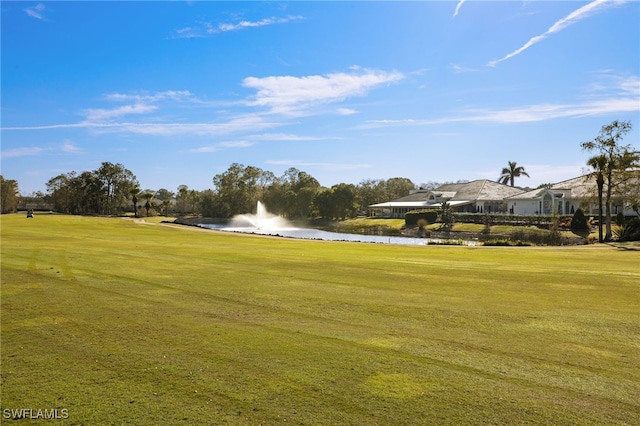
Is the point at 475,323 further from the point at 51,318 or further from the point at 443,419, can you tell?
the point at 51,318

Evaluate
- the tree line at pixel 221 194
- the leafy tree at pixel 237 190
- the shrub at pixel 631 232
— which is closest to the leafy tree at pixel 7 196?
the tree line at pixel 221 194

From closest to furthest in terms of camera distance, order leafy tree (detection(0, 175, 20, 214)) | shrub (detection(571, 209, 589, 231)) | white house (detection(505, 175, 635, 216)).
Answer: shrub (detection(571, 209, 589, 231))
white house (detection(505, 175, 635, 216))
leafy tree (detection(0, 175, 20, 214))

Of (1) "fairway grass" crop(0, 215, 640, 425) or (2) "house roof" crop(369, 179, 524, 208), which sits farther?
(2) "house roof" crop(369, 179, 524, 208)

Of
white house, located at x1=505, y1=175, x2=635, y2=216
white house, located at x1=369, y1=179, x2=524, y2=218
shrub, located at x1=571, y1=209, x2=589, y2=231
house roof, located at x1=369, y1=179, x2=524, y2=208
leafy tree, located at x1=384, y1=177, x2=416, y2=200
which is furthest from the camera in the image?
leafy tree, located at x1=384, y1=177, x2=416, y2=200

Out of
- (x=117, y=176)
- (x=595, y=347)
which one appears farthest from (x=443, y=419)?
(x=117, y=176)

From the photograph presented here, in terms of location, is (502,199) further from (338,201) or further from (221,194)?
(221,194)

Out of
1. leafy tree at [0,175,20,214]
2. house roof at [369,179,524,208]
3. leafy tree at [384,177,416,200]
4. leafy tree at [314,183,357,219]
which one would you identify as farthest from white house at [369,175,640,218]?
leafy tree at [0,175,20,214]

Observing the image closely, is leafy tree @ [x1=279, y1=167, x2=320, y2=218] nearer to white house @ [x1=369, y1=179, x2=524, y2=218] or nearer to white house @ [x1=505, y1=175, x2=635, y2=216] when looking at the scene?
white house @ [x1=369, y1=179, x2=524, y2=218]

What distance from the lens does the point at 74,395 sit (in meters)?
6.37

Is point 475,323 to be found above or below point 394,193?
below

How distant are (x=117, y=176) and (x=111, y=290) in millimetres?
131919

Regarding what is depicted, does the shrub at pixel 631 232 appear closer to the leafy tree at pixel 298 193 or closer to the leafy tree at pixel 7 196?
the leafy tree at pixel 298 193

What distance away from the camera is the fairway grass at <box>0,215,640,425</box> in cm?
607

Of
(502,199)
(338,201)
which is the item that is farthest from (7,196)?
(502,199)
